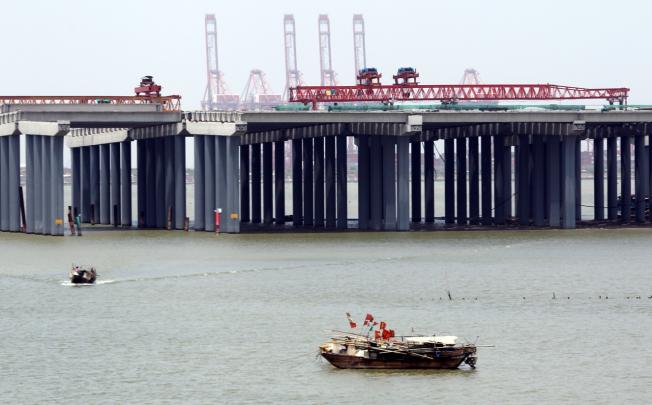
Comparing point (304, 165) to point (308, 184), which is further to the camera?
point (304, 165)

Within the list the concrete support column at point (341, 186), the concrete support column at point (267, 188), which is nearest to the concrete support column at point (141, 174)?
the concrete support column at point (267, 188)

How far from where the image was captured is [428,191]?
7042 inches

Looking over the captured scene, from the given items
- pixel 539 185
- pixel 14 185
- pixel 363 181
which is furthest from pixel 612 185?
pixel 14 185

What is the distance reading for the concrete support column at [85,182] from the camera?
182000 mm

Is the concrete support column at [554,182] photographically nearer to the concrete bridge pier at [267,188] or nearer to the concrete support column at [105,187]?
the concrete bridge pier at [267,188]

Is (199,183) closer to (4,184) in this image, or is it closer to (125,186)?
(4,184)

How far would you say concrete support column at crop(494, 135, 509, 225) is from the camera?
6580 inches

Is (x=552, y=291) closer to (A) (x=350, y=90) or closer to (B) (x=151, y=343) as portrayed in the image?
(B) (x=151, y=343)

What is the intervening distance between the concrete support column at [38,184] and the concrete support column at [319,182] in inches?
1418

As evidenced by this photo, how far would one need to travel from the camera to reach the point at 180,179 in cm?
15125

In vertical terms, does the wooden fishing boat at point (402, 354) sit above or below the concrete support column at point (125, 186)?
below

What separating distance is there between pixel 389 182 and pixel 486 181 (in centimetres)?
2920

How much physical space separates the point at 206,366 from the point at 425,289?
31027 mm

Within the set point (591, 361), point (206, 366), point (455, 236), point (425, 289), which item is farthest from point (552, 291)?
point (455, 236)
